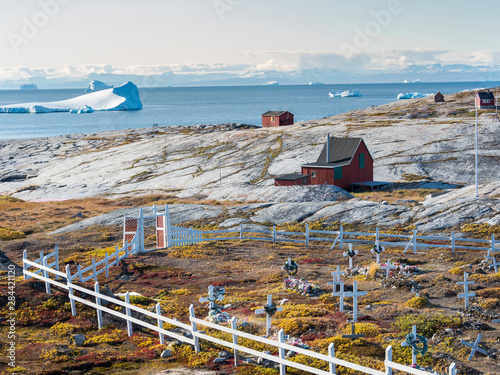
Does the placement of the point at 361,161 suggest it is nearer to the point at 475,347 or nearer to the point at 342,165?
the point at 342,165

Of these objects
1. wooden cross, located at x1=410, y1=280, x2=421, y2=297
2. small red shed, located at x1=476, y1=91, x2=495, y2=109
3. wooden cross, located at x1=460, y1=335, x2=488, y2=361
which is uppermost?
small red shed, located at x1=476, y1=91, x2=495, y2=109

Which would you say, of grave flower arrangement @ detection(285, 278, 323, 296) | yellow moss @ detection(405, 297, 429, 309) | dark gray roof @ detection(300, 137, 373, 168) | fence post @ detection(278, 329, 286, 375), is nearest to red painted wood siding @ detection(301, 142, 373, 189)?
dark gray roof @ detection(300, 137, 373, 168)

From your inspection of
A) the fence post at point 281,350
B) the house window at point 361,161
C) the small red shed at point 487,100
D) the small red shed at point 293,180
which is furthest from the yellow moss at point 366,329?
the small red shed at point 487,100

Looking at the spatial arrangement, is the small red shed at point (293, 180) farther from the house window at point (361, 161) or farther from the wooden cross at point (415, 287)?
the wooden cross at point (415, 287)

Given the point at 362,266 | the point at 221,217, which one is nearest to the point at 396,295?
the point at 362,266

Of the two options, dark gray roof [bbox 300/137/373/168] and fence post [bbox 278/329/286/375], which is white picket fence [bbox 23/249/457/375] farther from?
dark gray roof [bbox 300/137/373/168]

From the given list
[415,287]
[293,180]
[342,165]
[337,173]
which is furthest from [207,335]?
[342,165]
